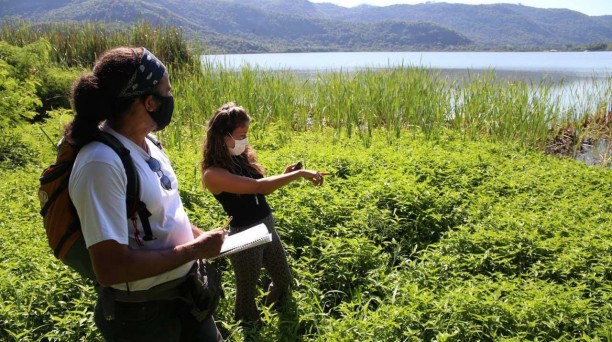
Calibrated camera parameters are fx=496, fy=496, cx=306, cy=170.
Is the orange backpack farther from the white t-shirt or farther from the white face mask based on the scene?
the white face mask

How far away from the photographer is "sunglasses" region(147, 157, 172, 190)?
5.79 ft

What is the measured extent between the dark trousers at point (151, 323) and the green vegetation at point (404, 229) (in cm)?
107

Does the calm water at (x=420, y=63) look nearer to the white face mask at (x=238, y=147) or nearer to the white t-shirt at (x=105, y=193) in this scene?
the white face mask at (x=238, y=147)

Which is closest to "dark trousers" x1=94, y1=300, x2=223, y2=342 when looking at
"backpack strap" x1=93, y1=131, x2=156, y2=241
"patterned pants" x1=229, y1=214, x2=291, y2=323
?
"backpack strap" x1=93, y1=131, x2=156, y2=241

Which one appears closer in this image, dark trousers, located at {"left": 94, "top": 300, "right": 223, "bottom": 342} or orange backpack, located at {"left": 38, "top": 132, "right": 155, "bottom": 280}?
orange backpack, located at {"left": 38, "top": 132, "right": 155, "bottom": 280}

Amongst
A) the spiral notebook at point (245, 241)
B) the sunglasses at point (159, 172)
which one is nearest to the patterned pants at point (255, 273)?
the spiral notebook at point (245, 241)

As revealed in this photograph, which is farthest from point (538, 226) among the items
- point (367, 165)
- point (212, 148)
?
point (212, 148)

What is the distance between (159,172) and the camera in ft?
5.91

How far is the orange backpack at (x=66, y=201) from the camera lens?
5.13 feet

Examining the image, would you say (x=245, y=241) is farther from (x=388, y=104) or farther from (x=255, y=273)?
(x=388, y=104)

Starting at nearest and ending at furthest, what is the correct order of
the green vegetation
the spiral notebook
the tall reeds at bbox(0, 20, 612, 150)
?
the spiral notebook < the green vegetation < the tall reeds at bbox(0, 20, 612, 150)

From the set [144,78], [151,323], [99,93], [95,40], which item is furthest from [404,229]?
[95,40]

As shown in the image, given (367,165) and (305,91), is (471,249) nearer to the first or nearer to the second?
(367,165)

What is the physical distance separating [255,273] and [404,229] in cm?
181
